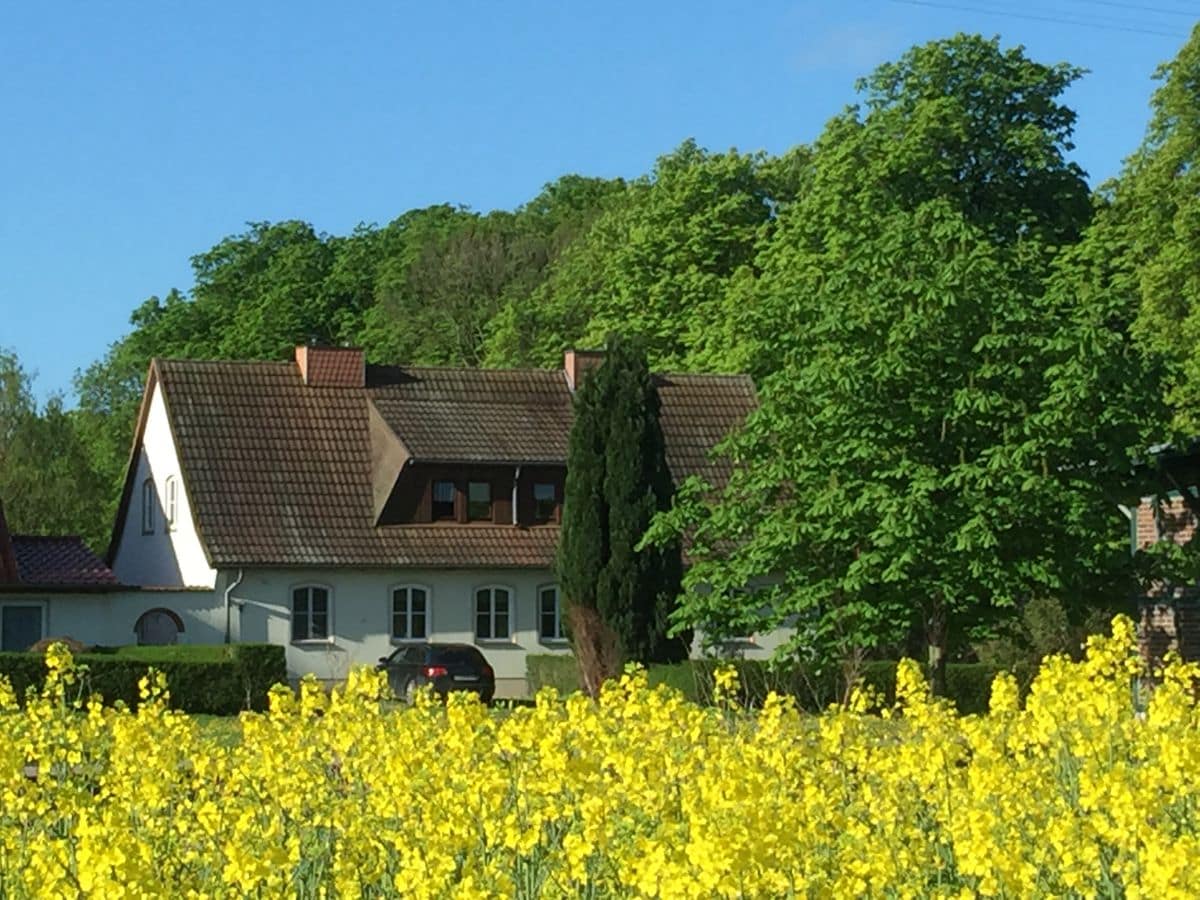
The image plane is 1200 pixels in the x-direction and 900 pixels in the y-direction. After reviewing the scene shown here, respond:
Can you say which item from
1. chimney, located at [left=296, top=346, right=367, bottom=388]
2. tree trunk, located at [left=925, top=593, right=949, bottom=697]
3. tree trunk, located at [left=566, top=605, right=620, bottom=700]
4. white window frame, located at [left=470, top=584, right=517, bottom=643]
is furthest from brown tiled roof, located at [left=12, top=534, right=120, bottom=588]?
tree trunk, located at [left=925, top=593, right=949, bottom=697]

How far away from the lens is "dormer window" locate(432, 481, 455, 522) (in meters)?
48.7

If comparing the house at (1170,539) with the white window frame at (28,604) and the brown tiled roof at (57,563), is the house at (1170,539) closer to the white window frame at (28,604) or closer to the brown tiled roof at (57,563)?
the brown tiled roof at (57,563)

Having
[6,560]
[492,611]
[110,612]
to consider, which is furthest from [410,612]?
[6,560]

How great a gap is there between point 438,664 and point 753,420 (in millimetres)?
10764

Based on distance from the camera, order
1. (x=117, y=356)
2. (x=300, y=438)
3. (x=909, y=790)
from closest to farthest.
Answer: (x=909, y=790) < (x=300, y=438) < (x=117, y=356)

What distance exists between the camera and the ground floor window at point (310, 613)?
46.2m

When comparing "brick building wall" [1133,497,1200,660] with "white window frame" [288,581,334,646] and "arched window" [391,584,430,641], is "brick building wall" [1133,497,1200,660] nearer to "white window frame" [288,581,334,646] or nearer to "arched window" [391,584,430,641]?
"arched window" [391,584,430,641]

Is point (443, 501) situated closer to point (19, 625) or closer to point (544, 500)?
point (544, 500)

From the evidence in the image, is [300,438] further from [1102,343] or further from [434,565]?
[1102,343]

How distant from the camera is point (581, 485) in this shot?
134 ft

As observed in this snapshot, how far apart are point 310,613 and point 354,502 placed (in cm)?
275

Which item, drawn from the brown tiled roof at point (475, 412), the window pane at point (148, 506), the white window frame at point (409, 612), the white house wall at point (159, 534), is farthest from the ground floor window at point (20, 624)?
the brown tiled roof at point (475, 412)

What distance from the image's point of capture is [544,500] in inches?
1962

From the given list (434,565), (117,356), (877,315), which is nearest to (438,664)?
(434,565)
